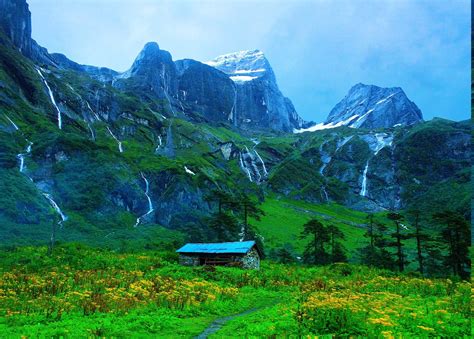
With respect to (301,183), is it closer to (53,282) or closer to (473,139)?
(53,282)

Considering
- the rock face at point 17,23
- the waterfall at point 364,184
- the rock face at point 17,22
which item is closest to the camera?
the rock face at point 17,23

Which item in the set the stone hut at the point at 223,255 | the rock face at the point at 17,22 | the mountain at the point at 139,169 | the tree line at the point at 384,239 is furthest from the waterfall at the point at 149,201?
the rock face at the point at 17,22

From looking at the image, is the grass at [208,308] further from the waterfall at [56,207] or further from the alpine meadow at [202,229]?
the waterfall at [56,207]

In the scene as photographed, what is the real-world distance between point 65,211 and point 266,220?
51113 millimetres

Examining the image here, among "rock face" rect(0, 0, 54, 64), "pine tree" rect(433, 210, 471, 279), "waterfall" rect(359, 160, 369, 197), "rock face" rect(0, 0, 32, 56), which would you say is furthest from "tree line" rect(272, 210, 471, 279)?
"rock face" rect(0, 0, 32, 56)

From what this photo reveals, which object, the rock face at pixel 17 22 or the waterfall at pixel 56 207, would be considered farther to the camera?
the rock face at pixel 17 22

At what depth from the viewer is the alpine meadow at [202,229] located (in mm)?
15703

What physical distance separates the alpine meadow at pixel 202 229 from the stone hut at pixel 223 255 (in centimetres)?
26

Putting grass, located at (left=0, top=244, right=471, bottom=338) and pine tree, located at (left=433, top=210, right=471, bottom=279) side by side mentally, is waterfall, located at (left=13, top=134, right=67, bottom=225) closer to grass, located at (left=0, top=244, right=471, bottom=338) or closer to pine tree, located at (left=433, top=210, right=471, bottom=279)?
grass, located at (left=0, top=244, right=471, bottom=338)

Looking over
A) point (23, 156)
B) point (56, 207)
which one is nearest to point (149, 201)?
point (56, 207)

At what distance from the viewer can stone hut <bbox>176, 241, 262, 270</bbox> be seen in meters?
41.1

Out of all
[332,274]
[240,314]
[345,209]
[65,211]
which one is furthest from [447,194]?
[240,314]

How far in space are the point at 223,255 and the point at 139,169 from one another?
6511 cm

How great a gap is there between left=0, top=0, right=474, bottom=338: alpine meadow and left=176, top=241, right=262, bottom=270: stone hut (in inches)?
10.4
